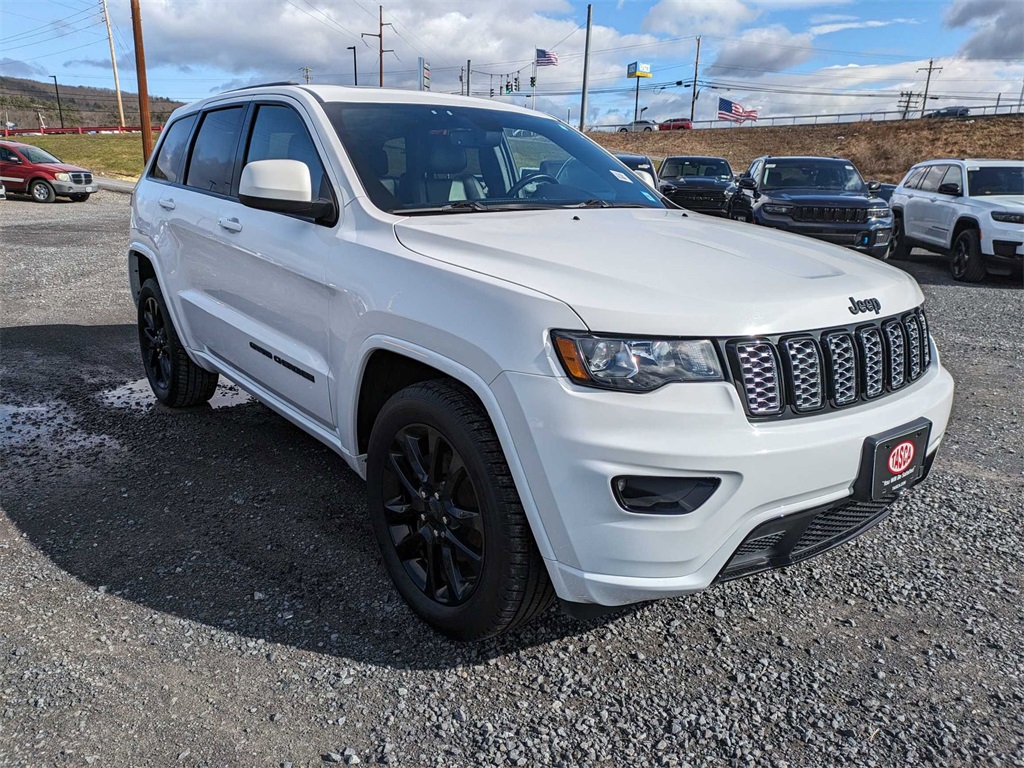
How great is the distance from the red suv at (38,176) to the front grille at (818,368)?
24227 mm

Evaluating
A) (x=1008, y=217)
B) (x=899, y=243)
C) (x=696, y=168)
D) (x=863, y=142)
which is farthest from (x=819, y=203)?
(x=863, y=142)

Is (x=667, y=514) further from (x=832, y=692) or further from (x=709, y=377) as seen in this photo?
(x=832, y=692)

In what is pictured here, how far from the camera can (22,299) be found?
27.7 ft

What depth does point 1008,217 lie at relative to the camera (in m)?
10.2

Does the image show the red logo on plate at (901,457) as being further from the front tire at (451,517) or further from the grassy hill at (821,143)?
the grassy hill at (821,143)

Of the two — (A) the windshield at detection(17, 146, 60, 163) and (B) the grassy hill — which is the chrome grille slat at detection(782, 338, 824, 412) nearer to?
(A) the windshield at detection(17, 146, 60, 163)

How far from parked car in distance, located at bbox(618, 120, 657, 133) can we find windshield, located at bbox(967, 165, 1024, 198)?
54.4 m

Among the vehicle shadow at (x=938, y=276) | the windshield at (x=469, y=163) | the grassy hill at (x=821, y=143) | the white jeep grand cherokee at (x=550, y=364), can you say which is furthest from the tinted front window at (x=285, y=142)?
the grassy hill at (x=821, y=143)

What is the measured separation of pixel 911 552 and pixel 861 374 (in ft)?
4.48

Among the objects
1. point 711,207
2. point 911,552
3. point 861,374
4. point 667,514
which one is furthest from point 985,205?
point 667,514

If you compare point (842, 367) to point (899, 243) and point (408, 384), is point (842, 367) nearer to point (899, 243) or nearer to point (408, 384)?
point (408, 384)

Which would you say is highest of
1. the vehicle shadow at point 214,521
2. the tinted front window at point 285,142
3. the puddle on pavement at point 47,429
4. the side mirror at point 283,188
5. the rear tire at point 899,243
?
the tinted front window at point 285,142

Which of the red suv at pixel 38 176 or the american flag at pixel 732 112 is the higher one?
the american flag at pixel 732 112

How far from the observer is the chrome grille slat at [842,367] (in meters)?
2.28
